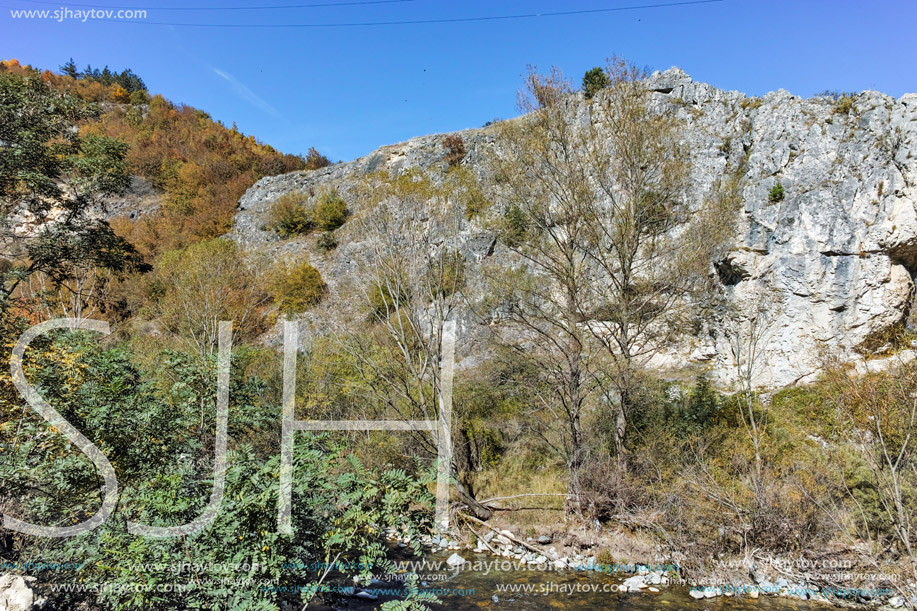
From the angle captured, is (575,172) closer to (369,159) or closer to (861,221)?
(861,221)

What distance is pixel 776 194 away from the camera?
13.3m

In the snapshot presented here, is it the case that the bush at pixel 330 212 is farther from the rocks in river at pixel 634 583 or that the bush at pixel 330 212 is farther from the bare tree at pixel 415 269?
the rocks in river at pixel 634 583

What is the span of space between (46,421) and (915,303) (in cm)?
1716

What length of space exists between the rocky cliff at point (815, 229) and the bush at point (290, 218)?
17.1 m

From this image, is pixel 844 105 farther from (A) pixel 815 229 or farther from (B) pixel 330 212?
(B) pixel 330 212

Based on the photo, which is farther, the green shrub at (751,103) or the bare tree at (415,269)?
the green shrub at (751,103)

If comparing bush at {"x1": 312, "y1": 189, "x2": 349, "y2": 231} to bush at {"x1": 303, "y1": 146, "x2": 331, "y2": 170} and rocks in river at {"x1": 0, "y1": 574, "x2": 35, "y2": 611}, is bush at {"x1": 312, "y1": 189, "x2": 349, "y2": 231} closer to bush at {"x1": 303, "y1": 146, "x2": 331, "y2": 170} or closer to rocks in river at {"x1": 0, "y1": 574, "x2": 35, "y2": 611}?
bush at {"x1": 303, "y1": 146, "x2": 331, "y2": 170}

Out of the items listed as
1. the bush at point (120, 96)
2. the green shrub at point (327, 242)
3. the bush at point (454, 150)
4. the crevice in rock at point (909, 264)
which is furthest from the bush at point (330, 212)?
the bush at point (120, 96)

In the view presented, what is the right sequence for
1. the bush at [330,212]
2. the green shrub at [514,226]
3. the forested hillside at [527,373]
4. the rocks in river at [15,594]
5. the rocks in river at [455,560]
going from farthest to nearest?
1. the bush at [330,212]
2. the green shrub at [514,226]
3. the rocks in river at [455,560]
4. the forested hillside at [527,373]
5. the rocks in river at [15,594]

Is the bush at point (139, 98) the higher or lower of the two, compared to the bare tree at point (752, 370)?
higher

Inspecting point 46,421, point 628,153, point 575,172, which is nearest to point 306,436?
point 46,421

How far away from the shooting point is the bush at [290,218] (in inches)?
1106

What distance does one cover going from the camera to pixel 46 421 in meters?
4.07

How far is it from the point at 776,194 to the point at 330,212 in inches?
850
